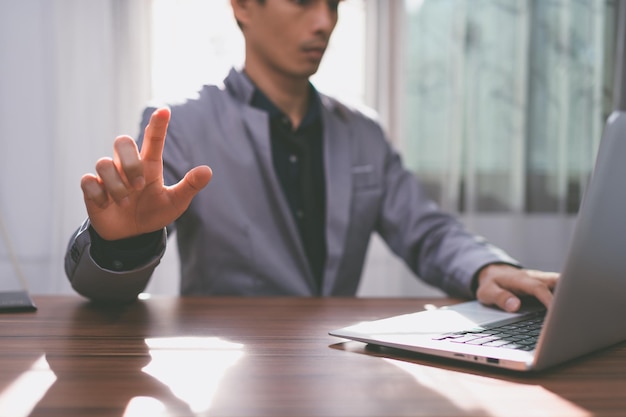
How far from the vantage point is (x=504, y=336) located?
1.98 ft

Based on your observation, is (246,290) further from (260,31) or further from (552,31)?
(552,31)

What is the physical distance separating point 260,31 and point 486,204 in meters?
1.25

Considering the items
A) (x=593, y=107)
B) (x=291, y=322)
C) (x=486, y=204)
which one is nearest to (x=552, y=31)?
(x=593, y=107)

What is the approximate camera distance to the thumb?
700mm

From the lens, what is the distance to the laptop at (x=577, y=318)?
0.45 m

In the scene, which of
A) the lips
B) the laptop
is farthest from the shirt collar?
the laptop

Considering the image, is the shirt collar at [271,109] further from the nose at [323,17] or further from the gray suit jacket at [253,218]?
the nose at [323,17]

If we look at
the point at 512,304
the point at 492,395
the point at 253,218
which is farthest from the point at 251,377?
the point at 253,218

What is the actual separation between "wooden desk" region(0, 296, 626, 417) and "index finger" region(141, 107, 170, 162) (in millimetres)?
186

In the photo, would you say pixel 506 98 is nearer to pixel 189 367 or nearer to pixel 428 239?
pixel 428 239

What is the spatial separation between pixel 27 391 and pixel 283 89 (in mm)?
986

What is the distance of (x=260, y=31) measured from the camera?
1.29 m

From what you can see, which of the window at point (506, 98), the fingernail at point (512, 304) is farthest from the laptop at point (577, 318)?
the window at point (506, 98)

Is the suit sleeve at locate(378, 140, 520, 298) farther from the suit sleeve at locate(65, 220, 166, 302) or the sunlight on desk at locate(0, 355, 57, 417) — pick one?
the sunlight on desk at locate(0, 355, 57, 417)
